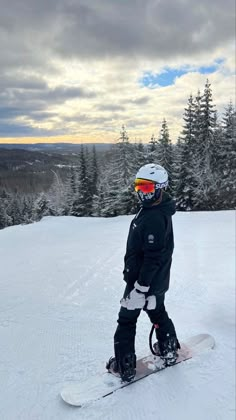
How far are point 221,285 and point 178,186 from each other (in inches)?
916

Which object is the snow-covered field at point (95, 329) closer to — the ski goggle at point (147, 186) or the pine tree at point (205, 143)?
the ski goggle at point (147, 186)

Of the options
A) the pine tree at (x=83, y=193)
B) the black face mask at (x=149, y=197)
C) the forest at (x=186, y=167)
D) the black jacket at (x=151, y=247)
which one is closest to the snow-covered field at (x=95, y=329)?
the black jacket at (x=151, y=247)

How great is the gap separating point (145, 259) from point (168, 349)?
118 centimetres

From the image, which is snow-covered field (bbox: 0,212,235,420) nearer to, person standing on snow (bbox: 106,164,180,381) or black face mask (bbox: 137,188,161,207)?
person standing on snow (bbox: 106,164,180,381)

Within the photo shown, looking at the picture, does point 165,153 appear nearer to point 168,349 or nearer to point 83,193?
point 83,193

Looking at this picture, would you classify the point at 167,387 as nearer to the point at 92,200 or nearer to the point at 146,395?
the point at 146,395

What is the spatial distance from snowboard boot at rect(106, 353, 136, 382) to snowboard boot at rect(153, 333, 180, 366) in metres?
0.38

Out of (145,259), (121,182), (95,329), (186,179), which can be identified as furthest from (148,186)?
(121,182)

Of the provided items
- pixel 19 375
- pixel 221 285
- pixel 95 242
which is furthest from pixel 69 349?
pixel 95 242

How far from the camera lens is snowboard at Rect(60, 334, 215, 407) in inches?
120

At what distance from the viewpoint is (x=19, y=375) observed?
3379 millimetres

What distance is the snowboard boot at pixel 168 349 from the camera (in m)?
3.62

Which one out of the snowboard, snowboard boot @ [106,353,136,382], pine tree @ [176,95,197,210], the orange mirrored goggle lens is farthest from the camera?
pine tree @ [176,95,197,210]


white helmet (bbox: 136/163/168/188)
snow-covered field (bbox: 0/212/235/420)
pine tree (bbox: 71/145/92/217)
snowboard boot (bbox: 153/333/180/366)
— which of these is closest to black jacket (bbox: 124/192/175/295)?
white helmet (bbox: 136/163/168/188)
